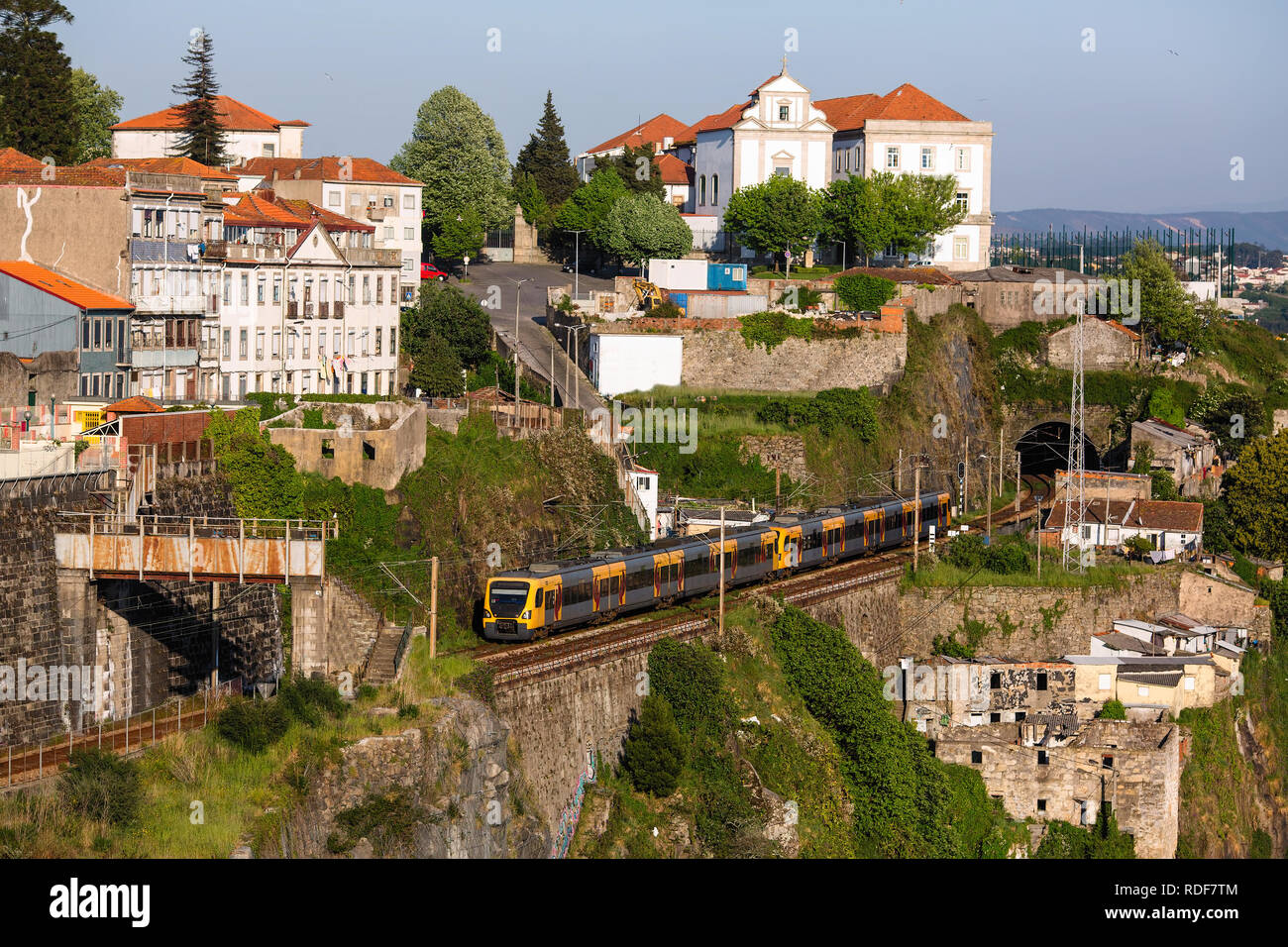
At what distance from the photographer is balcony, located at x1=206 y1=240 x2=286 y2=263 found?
55.3 metres

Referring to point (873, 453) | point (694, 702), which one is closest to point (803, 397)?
point (873, 453)

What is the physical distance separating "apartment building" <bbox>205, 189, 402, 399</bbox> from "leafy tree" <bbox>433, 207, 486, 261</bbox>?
2418 cm

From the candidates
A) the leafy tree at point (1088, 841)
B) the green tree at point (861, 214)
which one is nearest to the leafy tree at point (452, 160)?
the green tree at point (861, 214)

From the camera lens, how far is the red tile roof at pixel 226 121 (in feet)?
259

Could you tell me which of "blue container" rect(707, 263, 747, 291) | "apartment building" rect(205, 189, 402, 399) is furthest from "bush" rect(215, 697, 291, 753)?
"blue container" rect(707, 263, 747, 291)

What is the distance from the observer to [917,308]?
81562 millimetres

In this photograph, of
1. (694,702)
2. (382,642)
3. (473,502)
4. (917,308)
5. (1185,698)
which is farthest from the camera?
(917,308)

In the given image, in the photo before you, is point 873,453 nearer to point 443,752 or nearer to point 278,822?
point 443,752

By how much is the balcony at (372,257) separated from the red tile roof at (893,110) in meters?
37.4

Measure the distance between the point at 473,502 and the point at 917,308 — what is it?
37.9m

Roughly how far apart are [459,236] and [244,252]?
3696 cm

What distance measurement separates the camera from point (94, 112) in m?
84.0

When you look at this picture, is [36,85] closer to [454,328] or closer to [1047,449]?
[454,328]

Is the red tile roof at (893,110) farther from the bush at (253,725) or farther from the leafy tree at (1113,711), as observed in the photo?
the bush at (253,725)
